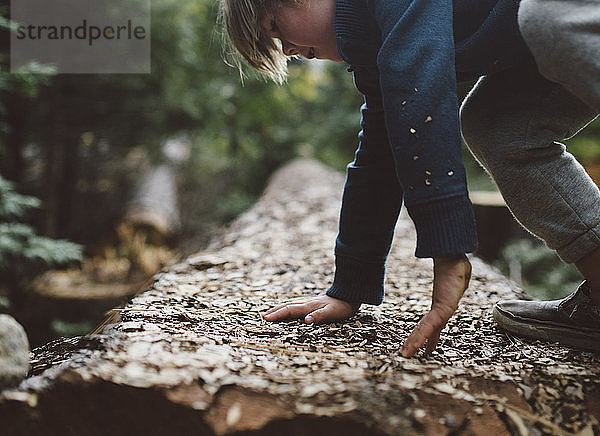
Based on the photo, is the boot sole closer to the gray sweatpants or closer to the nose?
the gray sweatpants

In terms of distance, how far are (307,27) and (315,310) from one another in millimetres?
838

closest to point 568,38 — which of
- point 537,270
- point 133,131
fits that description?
point 537,270

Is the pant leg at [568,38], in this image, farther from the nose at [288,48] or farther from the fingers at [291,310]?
the fingers at [291,310]

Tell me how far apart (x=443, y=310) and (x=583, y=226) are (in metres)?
0.45

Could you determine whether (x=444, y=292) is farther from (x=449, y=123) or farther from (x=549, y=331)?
(x=549, y=331)

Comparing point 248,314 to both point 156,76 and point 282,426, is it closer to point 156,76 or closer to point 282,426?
point 282,426

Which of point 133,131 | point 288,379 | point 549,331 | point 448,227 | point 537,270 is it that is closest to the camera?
point 288,379

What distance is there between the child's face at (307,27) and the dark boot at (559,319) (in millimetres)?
918

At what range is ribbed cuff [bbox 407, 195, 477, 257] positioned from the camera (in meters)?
1.27

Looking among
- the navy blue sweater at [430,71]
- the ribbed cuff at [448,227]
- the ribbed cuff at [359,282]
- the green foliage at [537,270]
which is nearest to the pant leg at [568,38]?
the navy blue sweater at [430,71]

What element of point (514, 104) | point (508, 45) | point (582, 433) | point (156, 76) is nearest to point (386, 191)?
point (514, 104)

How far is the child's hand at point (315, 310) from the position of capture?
65.7 inches

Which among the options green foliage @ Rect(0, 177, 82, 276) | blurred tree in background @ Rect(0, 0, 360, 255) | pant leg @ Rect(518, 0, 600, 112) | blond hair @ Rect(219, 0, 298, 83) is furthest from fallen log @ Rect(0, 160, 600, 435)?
blurred tree in background @ Rect(0, 0, 360, 255)

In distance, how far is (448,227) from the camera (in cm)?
127
